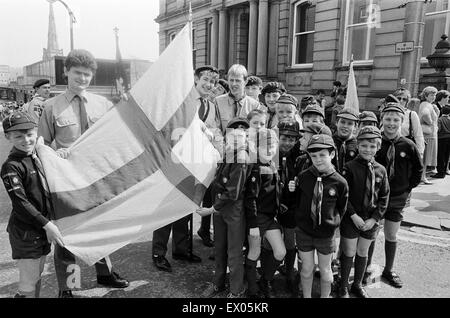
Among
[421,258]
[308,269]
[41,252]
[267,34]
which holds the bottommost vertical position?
[421,258]

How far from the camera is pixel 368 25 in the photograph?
12805mm

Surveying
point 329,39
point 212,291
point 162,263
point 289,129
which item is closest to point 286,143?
point 289,129

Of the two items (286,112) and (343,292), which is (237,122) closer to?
(286,112)

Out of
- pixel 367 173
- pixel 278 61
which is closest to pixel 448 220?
pixel 367 173

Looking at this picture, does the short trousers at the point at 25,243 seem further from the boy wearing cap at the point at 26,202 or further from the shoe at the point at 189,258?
the shoe at the point at 189,258

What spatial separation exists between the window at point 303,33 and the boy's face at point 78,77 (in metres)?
13.7

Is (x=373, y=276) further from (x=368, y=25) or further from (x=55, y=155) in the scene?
(x=368, y=25)

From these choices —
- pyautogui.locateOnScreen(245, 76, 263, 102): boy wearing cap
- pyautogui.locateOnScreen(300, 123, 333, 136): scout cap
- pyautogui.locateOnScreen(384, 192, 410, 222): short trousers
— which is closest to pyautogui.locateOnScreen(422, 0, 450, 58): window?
pyautogui.locateOnScreen(245, 76, 263, 102): boy wearing cap

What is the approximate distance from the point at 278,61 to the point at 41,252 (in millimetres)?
15545

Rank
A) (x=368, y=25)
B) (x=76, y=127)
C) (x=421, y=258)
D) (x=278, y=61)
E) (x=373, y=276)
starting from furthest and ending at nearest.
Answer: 1. (x=278, y=61)
2. (x=368, y=25)
3. (x=421, y=258)
4. (x=373, y=276)
5. (x=76, y=127)

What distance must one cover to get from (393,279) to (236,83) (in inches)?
109

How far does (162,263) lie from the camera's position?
402 cm

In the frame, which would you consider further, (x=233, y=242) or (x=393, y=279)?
(x=393, y=279)

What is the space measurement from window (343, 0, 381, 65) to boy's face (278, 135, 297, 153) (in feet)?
34.8
